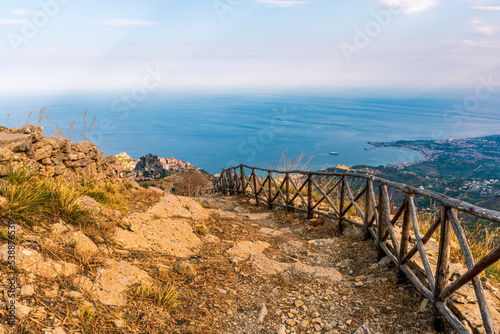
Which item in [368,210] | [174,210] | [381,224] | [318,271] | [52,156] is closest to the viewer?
[318,271]

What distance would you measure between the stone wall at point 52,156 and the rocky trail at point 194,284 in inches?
50.9

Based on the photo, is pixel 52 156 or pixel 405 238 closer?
pixel 405 238

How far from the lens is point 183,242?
482 centimetres

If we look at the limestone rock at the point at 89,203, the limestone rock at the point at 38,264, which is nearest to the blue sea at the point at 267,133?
the limestone rock at the point at 89,203

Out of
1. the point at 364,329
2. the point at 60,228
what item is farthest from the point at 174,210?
the point at 364,329

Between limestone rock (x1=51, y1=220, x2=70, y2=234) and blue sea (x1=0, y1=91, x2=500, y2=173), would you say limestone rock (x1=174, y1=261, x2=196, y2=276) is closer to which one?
limestone rock (x1=51, y1=220, x2=70, y2=234)

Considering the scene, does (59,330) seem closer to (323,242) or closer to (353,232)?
(323,242)

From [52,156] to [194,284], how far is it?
4.29m

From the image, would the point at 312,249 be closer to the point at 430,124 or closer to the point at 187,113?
the point at 430,124

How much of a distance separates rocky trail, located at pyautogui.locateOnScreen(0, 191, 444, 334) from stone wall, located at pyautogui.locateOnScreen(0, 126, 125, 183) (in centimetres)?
129

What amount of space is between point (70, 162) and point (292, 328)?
5685 mm

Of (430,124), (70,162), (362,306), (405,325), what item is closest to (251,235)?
(362,306)

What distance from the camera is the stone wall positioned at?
4.45 meters

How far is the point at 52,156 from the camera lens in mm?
5527
